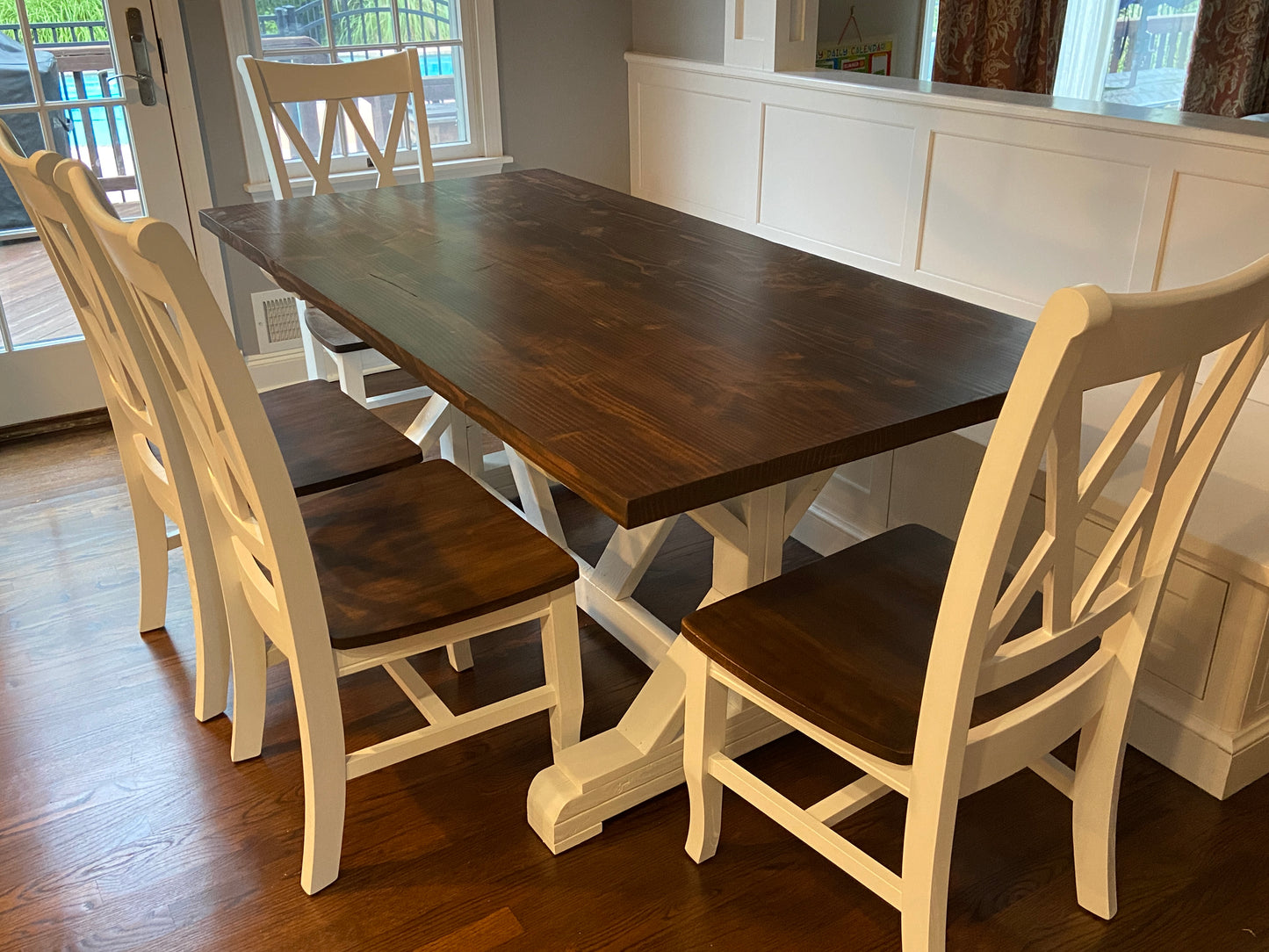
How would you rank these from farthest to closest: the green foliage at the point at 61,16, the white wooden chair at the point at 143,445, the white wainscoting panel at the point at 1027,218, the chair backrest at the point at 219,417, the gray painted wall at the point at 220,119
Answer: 1. the gray painted wall at the point at 220,119
2. the green foliage at the point at 61,16
3. the white wainscoting panel at the point at 1027,218
4. the white wooden chair at the point at 143,445
5. the chair backrest at the point at 219,417

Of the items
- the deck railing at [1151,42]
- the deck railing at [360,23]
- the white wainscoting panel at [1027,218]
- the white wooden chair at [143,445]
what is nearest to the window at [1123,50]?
the deck railing at [1151,42]

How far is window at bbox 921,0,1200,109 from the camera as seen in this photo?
481cm

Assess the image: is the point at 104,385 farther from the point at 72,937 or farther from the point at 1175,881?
the point at 1175,881

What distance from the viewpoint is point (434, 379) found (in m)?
1.51

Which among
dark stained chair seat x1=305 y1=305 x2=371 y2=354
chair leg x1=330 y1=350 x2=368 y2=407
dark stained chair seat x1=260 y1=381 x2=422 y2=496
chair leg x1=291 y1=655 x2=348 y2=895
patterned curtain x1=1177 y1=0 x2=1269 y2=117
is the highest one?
patterned curtain x1=1177 y1=0 x2=1269 y2=117

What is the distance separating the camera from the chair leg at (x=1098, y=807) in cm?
146

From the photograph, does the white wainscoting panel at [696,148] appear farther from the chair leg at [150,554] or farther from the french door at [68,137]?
the chair leg at [150,554]

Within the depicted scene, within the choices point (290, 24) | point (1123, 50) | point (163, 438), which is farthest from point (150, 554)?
point (1123, 50)

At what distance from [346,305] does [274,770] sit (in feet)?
2.68

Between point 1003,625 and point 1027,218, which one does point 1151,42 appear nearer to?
point 1027,218

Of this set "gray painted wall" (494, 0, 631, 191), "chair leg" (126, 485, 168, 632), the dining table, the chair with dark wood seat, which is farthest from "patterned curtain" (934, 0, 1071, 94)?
"chair leg" (126, 485, 168, 632)

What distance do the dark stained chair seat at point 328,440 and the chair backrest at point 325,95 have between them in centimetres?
71

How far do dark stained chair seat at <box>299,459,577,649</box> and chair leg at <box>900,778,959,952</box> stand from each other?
611 millimetres

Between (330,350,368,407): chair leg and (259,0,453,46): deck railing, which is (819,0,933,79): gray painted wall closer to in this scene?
(259,0,453,46): deck railing
